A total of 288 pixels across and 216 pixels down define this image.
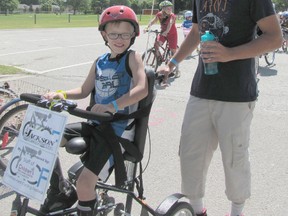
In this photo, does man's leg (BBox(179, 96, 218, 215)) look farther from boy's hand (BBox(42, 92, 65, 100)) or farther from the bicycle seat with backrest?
boy's hand (BBox(42, 92, 65, 100))

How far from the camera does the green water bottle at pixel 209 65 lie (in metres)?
2.50

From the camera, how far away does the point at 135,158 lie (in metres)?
2.62

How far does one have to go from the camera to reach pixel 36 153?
2125 millimetres

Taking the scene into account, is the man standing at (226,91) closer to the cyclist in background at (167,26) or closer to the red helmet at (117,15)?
the red helmet at (117,15)

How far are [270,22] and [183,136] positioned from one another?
1.00 m

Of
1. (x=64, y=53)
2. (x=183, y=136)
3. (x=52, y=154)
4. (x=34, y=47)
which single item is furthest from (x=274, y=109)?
(x=34, y=47)

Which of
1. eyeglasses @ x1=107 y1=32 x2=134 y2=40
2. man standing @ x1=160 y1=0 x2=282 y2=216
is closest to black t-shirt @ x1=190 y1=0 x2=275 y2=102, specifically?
man standing @ x1=160 y1=0 x2=282 y2=216

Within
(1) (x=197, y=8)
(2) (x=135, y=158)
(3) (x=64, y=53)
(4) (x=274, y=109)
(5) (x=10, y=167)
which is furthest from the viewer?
(3) (x=64, y=53)

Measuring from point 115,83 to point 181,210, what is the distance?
964 mm

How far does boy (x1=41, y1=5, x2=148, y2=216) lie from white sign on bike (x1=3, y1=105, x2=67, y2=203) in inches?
10.7

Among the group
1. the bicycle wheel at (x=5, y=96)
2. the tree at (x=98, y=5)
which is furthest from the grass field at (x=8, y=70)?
the tree at (x=98, y=5)

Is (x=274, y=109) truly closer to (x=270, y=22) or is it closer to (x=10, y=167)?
(x=270, y=22)

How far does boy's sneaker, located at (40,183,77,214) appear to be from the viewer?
2.54m

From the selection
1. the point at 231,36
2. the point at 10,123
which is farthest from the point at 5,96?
the point at 231,36
